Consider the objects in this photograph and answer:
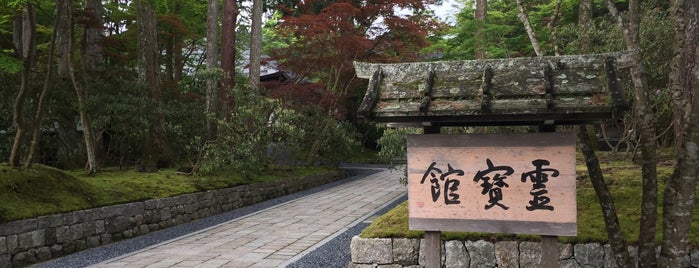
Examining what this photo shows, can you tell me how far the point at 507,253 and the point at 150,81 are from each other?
1066 cm

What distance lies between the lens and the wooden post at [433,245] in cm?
448

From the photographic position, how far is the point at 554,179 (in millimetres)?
4023

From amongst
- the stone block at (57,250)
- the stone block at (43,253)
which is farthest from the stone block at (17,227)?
the stone block at (57,250)

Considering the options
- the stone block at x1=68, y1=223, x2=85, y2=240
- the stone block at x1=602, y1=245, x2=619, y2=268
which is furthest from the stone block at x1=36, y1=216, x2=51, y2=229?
the stone block at x1=602, y1=245, x2=619, y2=268

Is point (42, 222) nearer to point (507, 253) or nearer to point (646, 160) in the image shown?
point (507, 253)

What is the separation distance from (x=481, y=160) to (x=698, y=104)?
1696 mm

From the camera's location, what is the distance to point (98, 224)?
8.27m

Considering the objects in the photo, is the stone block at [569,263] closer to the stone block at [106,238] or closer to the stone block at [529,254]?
the stone block at [529,254]

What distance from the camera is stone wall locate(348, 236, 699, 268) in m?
5.30

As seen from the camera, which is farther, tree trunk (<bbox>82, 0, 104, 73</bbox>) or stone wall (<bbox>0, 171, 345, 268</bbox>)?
tree trunk (<bbox>82, 0, 104, 73</bbox>)

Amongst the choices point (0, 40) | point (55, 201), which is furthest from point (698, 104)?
point (0, 40)

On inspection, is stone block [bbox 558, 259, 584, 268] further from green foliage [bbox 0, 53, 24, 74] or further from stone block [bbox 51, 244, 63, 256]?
green foliage [bbox 0, 53, 24, 74]

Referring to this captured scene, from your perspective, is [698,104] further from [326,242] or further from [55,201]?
[55,201]

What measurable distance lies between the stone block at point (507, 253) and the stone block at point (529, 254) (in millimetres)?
55
